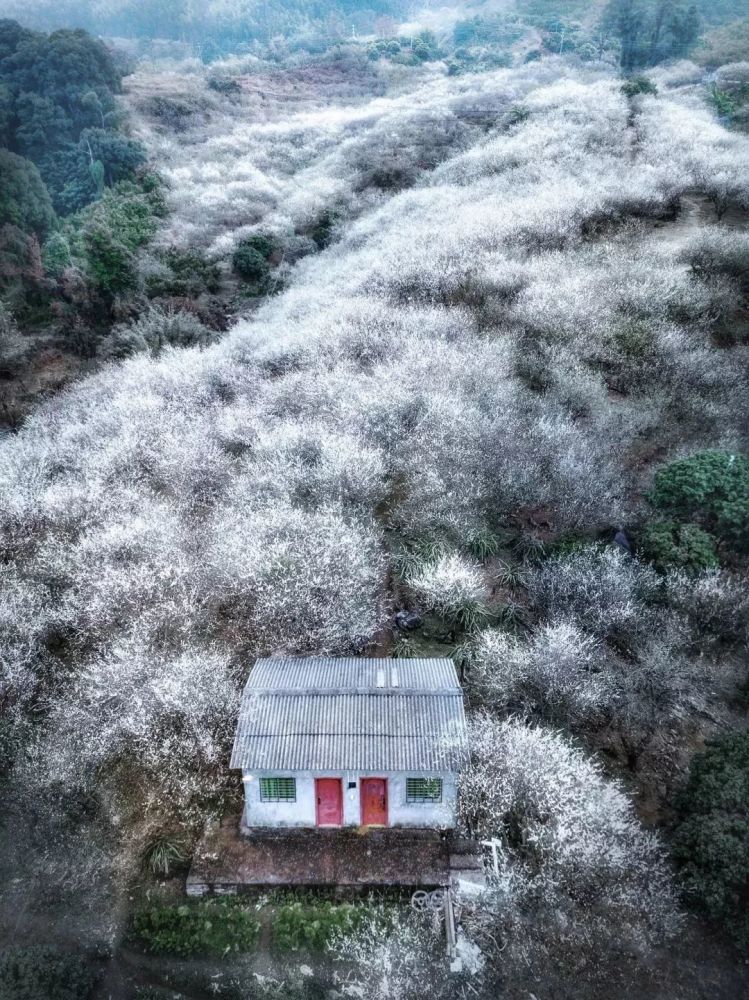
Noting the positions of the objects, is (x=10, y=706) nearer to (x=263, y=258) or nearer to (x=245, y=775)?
(x=245, y=775)

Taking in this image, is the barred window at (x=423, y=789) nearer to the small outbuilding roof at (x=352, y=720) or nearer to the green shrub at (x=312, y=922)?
the small outbuilding roof at (x=352, y=720)

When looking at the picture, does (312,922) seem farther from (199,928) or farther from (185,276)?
(185,276)

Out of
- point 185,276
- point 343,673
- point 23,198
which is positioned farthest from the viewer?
point 23,198

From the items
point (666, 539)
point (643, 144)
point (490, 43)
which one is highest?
point (490, 43)

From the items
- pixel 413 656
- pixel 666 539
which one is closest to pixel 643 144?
pixel 666 539

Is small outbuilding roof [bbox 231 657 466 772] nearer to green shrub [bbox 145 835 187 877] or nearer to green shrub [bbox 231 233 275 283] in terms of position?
green shrub [bbox 145 835 187 877]

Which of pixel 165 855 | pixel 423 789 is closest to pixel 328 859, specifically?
pixel 423 789

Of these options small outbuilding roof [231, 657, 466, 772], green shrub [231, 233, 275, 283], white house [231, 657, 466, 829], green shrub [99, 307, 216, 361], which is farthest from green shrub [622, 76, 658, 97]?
white house [231, 657, 466, 829]
